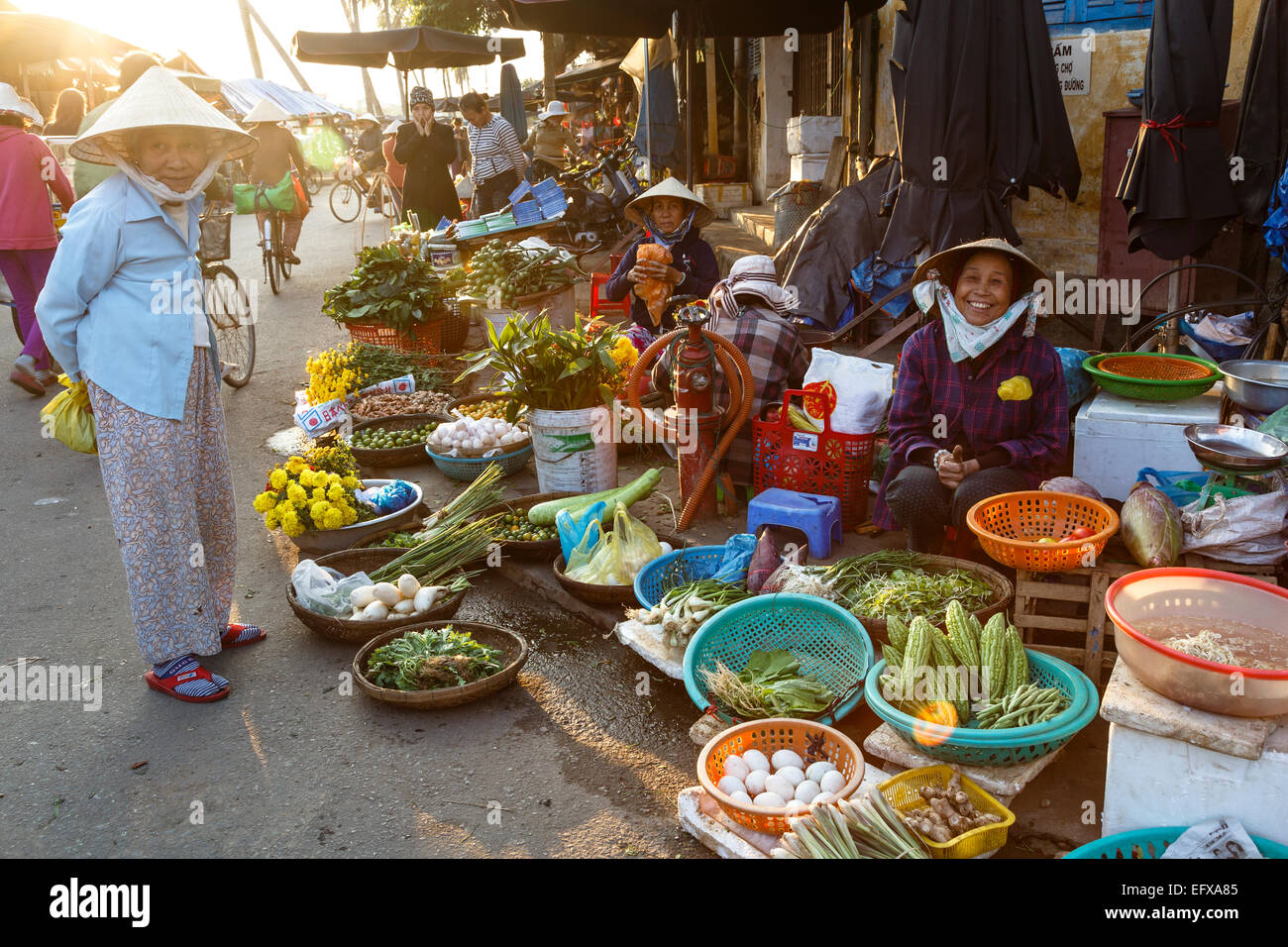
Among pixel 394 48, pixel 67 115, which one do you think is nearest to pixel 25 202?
pixel 67 115

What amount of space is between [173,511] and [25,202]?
515 cm

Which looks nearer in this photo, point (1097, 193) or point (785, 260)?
point (1097, 193)

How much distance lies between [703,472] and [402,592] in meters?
1.53

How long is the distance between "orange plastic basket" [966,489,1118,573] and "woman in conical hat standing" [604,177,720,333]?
2984mm

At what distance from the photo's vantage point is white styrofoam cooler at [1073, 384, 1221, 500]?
387 centimetres

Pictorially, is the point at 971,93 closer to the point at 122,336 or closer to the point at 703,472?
the point at 703,472

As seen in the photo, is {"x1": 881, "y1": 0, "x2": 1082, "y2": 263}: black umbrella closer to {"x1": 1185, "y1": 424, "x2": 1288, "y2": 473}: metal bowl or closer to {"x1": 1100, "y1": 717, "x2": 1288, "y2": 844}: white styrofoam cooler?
{"x1": 1185, "y1": 424, "x2": 1288, "y2": 473}: metal bowl

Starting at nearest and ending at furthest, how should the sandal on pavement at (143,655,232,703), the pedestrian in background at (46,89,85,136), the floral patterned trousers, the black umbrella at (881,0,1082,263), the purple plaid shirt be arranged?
the floral patterned trousers
the sandal on pavement at (143,655,232,703)
the purple plaid shirt
the black umbrella at (881,0,1082,263)
the pedestrian in background at (46,89,85,136)

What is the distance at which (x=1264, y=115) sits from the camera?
4.90 m

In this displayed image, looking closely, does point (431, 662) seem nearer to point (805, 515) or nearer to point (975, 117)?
point (805, 515)

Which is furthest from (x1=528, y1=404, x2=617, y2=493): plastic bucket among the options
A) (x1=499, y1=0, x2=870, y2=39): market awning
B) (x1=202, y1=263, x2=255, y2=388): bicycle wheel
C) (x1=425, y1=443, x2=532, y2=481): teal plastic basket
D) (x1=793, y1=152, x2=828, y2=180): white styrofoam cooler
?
(x1=499, y1=0, x2=870, y2=39): market awning

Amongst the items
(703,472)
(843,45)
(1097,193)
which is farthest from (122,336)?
(843,45)

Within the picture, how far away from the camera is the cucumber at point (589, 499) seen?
14.9ft
